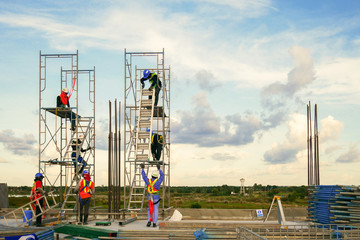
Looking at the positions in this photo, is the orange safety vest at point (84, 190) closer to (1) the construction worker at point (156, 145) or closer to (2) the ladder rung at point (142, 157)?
(2) the ladder rung at point (142, 157)

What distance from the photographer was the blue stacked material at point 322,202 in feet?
63.6

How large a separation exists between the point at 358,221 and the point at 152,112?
1108cm

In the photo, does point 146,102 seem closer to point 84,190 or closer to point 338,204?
point 84,190

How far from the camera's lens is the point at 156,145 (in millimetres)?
23750

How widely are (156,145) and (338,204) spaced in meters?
9.24

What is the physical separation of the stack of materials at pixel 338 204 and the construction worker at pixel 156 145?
8006 millimetres

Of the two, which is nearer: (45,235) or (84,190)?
(45,235)

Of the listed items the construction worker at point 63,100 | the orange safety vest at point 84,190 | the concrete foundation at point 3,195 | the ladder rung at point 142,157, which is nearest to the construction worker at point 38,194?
the orange safety vest at point 84,190

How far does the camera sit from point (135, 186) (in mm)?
22500

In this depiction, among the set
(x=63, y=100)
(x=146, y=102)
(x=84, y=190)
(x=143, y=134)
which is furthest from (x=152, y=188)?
(x=63, y=100)

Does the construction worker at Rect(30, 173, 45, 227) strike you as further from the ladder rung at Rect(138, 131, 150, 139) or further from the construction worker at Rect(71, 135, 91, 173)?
the ladder rung at Rect(138, 131, 150, 139)

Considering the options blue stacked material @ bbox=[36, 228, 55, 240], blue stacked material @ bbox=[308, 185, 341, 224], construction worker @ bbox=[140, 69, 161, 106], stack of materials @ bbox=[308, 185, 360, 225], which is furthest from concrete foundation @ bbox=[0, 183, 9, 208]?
stack of materials @ bbox=[308, 185, 360, 225]

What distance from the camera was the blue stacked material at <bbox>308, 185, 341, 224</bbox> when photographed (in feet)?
63.6

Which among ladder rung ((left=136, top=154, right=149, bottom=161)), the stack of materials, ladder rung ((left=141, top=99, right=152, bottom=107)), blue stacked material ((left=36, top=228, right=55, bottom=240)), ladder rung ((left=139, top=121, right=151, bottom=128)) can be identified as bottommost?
blue stacked material ((left=36, top=228, right=55, bottom=240))
